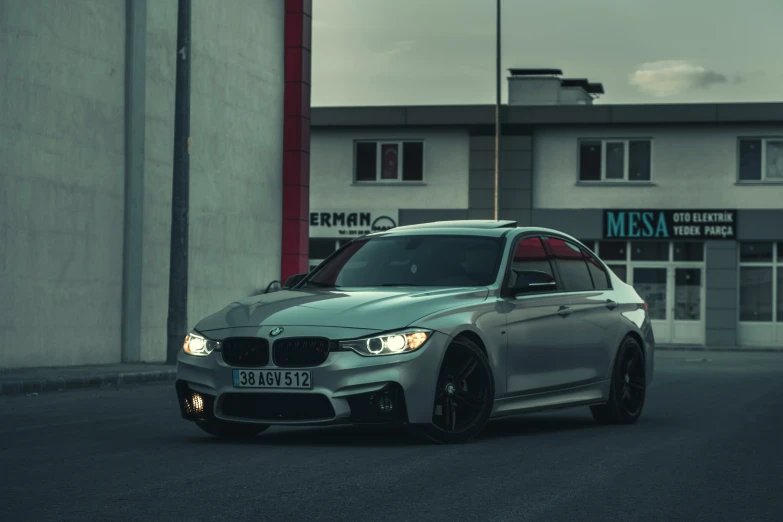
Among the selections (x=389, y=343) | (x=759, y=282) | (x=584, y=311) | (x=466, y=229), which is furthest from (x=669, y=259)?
(x=389, y=343)

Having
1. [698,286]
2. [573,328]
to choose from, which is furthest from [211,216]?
[698,286]

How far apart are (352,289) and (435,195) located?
3203 centimetres

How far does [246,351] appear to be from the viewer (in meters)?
8.70

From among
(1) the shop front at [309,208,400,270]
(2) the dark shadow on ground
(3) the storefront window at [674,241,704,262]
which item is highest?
(1) the shop front at [309,208,400,270]

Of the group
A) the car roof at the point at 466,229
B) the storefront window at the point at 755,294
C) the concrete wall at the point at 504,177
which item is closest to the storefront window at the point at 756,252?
the storefront window at the point at 755,294

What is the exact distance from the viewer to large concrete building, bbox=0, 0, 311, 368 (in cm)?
1880

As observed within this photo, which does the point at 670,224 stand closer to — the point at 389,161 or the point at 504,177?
the point at 504,177

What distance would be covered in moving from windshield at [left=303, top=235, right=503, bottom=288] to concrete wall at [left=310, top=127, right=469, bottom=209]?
102 ft

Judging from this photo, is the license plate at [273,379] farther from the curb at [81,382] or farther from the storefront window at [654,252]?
the storefront window at [654,252]

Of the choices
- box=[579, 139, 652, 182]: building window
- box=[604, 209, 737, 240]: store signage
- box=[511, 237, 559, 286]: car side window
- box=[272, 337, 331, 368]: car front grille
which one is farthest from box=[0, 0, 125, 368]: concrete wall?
box=[579, 139, 652, 182]: building window

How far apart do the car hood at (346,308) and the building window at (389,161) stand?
3249 cm

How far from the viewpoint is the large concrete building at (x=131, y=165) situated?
61.7ft

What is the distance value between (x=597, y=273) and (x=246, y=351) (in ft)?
12.0

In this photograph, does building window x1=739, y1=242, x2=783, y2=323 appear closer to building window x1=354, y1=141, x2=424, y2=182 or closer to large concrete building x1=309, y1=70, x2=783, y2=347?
large concrete building x1=309, y1=70, x2=783, y2=347
